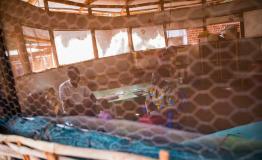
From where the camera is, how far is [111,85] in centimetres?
120

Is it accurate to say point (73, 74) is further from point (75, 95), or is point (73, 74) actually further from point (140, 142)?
point (140, 142)

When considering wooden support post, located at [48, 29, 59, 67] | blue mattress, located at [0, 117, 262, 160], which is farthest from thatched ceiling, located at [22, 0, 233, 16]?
blue mattress, located at [0, 117, 262, 160]

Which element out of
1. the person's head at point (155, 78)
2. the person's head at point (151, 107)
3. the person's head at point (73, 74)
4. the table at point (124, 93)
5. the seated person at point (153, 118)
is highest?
the person's head at point (73, 74)

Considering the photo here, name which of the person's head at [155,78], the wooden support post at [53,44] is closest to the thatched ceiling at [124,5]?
the wooden support post at [53,44]

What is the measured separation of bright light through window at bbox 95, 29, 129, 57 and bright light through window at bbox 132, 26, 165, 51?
46mm

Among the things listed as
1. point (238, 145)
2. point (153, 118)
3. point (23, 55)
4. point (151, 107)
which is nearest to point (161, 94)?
point (151, 107)

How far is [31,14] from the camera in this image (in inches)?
Answer: 48.2

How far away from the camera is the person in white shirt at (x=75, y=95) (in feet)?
4.26

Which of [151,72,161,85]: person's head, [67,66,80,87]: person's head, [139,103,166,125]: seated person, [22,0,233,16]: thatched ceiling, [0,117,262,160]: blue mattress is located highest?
[22,0,233,16]: thatched ceiling

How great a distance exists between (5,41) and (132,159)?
95 centimetres

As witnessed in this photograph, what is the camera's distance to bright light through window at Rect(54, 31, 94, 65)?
43.6 inches

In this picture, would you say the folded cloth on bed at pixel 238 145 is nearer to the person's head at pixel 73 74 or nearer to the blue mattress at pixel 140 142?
the blue mattress at pixel 140 142

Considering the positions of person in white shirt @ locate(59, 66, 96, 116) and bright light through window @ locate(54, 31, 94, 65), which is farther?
person in white shirt @ locate(59, 66, 96, 116)

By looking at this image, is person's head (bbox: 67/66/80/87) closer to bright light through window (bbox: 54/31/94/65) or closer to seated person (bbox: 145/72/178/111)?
bright light through window (bbox: 54/31/94/65)
